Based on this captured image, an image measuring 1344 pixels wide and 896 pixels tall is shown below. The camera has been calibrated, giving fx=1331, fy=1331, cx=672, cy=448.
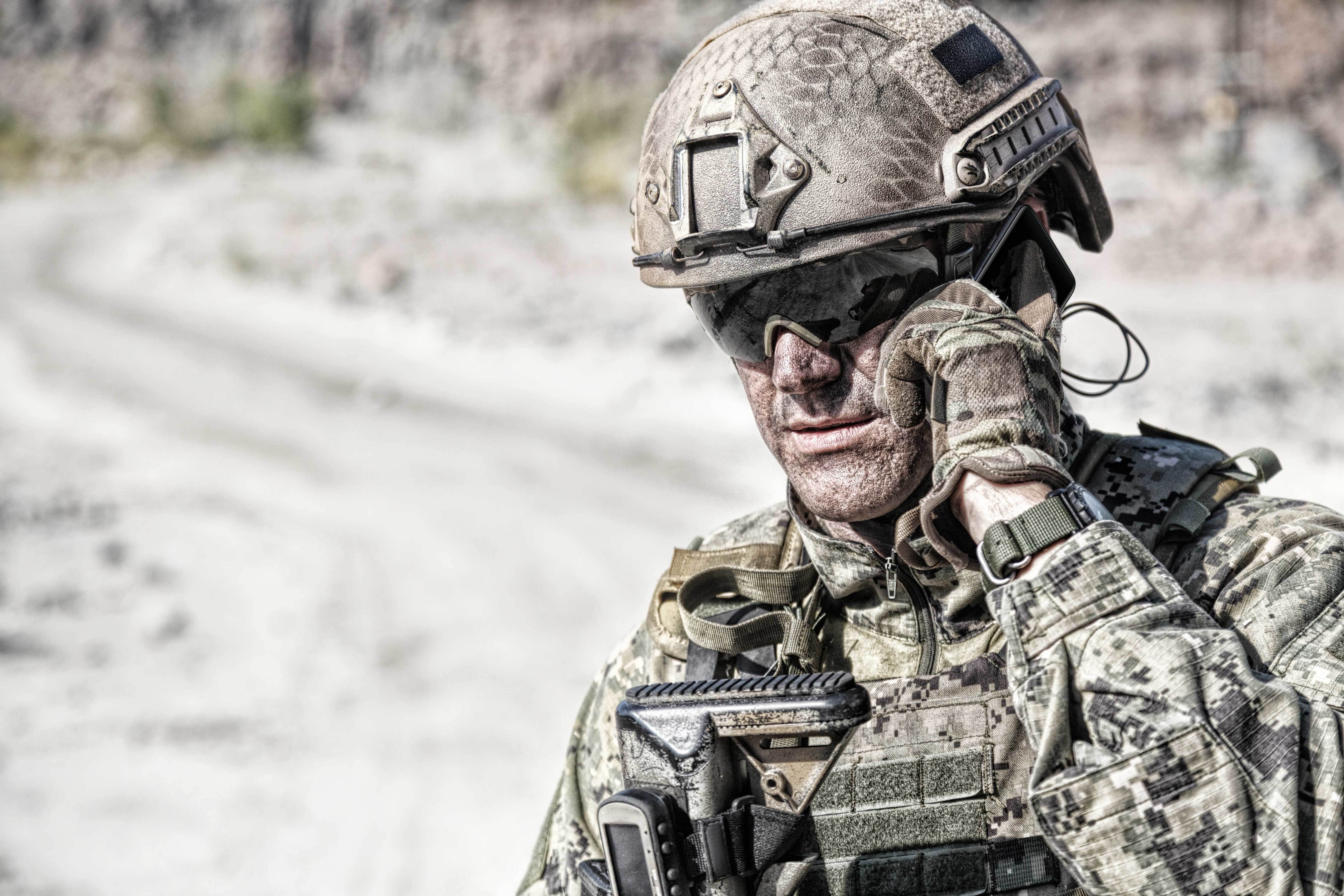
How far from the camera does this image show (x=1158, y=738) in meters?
1.74

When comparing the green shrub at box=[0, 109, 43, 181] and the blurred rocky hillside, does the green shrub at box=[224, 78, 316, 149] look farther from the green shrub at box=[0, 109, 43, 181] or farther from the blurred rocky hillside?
the green shrub at box=[0, 109, 43, 181]

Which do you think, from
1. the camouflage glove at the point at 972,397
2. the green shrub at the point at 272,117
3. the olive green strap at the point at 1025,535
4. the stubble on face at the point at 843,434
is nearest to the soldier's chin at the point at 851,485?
the stubble on face at the point at 843,434

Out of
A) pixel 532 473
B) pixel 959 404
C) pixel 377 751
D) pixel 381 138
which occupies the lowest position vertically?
pixel 959 404

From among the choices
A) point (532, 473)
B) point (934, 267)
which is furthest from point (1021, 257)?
point (532, 473)

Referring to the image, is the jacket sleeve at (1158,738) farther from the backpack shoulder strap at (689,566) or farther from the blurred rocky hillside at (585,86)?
the blurred rocky hillside at (585,86)

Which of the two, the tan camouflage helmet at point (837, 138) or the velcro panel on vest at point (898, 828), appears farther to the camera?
the tan camouflage helmet at point (837, 138)

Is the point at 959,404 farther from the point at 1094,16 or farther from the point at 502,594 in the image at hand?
the point at 1094,16

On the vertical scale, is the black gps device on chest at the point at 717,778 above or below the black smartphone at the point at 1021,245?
below

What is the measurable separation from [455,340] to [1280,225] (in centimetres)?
964

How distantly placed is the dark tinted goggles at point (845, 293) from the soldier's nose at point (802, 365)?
1 cm

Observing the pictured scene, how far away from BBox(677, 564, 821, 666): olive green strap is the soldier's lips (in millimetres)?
294

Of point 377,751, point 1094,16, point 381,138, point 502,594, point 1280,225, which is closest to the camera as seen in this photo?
point 377,751

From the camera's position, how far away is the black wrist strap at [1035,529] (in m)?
1.89

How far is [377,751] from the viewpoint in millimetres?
7656
